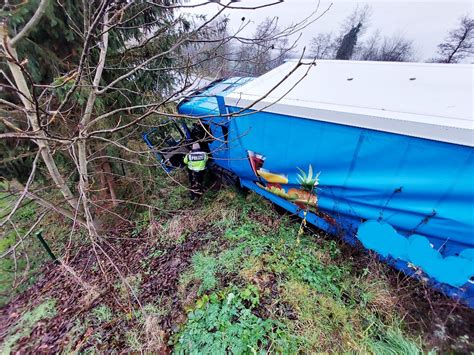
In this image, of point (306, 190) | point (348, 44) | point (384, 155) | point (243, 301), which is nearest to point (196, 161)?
point (306, 190)

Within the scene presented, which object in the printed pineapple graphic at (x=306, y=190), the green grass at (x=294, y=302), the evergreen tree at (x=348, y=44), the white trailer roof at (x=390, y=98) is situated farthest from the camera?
the evergreen tree at (x=348, y=44)

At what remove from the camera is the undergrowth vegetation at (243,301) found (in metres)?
2.33

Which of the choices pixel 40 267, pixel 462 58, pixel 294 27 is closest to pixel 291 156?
pixel 294 27

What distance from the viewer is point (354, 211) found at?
2.87 metres

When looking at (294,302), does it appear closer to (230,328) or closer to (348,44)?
(230,328)

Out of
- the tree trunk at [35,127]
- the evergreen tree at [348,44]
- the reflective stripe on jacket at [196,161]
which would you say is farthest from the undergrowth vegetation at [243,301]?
the evergreen tree at [348,44]

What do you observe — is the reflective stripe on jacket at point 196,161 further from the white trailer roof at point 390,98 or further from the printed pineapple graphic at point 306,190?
the printed pineapple graphic at point 306,190

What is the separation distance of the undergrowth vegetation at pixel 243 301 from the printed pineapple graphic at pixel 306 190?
53cm

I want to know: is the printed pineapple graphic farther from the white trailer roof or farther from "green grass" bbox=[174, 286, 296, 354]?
"green grass" bbox=[174, 286, 296, 354]

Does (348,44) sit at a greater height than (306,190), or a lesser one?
lesser

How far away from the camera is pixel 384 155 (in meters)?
2.36

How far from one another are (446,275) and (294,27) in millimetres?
3149

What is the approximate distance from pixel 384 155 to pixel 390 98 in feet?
1.97

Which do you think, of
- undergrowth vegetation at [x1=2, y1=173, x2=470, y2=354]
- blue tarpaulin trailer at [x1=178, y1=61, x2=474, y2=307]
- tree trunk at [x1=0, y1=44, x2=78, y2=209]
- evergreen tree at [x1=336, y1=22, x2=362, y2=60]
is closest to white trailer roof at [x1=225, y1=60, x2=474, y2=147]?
blue tarpaulin trailer at [x1=178, y1=61, x2=474, y2=307]
